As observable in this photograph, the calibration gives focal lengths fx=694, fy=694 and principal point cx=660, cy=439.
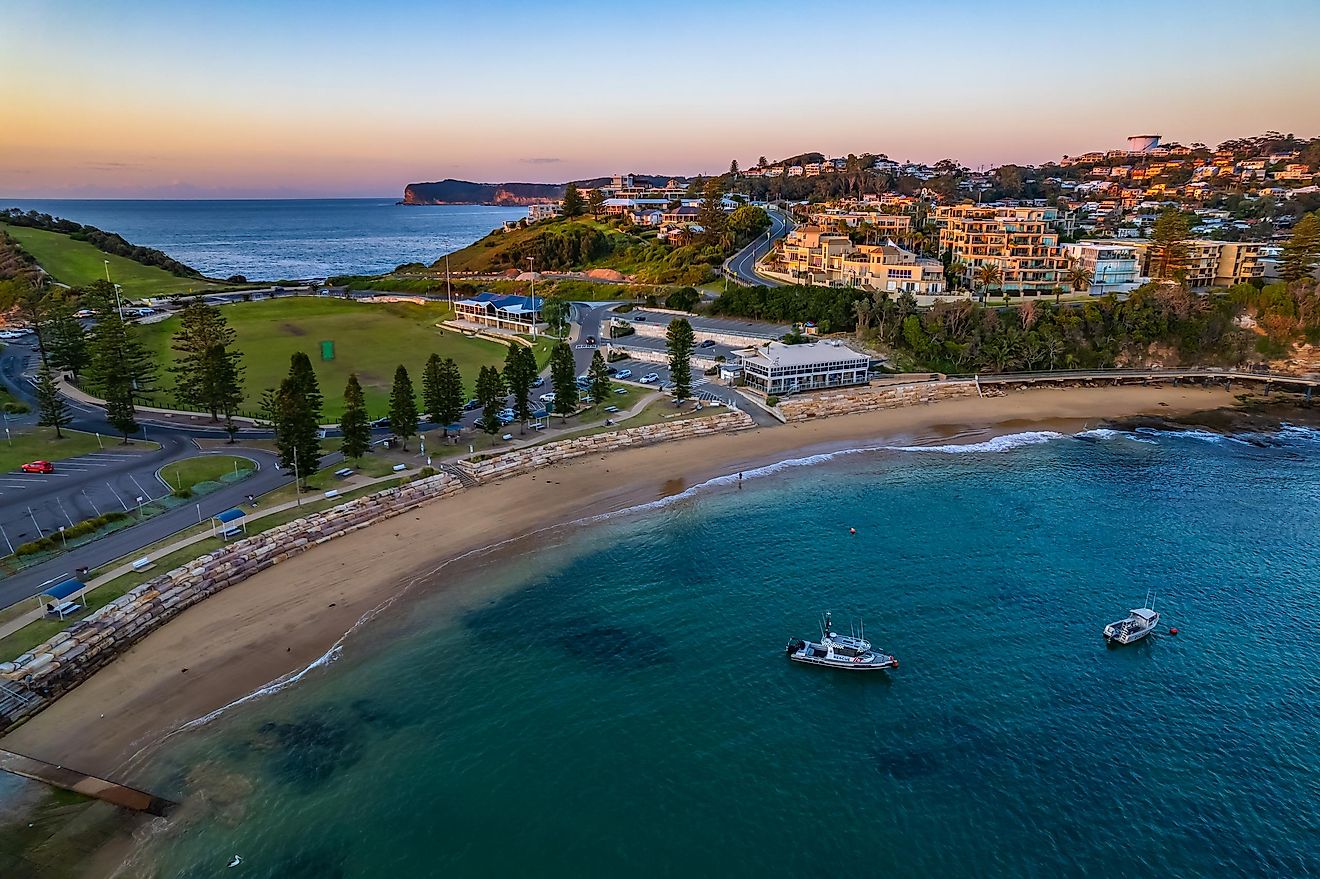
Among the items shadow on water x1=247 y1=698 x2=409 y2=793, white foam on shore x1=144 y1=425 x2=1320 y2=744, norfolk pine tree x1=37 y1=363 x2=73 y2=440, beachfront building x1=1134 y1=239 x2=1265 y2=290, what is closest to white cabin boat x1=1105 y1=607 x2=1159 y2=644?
white foam on shore x1=144 y1=425 x2=1320 y2=744

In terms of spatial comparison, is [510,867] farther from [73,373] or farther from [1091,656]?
[73,373]

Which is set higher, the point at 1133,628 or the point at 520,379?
the point at 520,379

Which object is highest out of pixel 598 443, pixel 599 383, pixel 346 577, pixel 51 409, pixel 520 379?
→ pixel 520 379

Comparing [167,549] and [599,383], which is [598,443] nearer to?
[599,383]

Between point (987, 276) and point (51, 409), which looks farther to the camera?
point (987, 276)

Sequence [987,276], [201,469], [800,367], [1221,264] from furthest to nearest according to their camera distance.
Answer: [1221,264]
[987,276]
[800,367]
[201,469]

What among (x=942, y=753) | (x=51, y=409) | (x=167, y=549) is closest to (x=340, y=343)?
(x=51, y=409)

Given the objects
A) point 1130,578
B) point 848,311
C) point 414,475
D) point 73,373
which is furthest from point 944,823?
point 73,373
